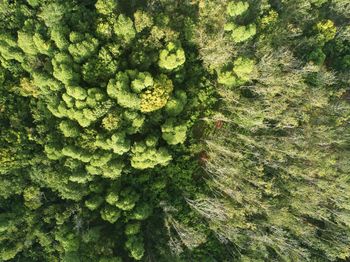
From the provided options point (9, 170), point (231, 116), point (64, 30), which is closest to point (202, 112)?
point (231, 116)

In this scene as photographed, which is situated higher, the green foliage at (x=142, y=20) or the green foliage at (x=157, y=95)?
the green foliage at (x=142, y=20)

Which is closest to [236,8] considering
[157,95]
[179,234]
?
[157,95]

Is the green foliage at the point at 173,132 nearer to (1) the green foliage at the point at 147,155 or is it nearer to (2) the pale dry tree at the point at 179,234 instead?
(1) the green foliage at the point at 147,155

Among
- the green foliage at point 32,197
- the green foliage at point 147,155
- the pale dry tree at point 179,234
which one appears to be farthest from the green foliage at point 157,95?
the green foliage at point 32,197

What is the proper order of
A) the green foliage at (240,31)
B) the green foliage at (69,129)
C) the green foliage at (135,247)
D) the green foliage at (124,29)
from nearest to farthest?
the green foliage at (124,29), the green foliage at (69,129), the green foliage at (135,247), the green foliage at (240,31)

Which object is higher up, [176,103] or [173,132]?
[176,103]

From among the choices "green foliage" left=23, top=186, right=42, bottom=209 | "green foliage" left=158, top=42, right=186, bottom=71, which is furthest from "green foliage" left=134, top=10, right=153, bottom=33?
"green foliage" left=23, top=186, right=42, bottom=209

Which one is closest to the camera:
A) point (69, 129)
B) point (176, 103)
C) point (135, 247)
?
point (69, 129)

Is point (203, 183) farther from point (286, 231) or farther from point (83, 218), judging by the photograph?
point (83, 218)

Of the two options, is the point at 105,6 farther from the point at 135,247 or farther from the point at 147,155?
the point at 135,247
